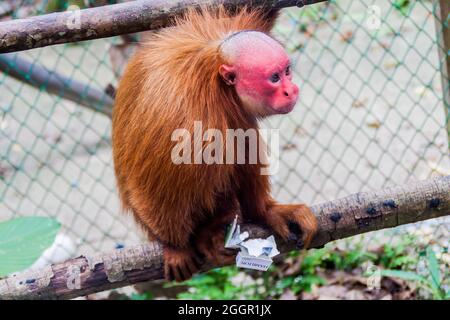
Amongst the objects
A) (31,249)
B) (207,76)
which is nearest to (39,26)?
(207,76)

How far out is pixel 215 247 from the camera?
348 cm

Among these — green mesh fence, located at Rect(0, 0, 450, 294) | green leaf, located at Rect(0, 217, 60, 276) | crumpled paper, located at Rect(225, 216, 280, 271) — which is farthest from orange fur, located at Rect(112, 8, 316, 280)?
green mesh fence, located at Rect(0, 0, 450, 294)

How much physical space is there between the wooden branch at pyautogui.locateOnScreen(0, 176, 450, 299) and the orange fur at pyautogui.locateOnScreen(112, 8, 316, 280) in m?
0.18

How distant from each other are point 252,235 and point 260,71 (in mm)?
877

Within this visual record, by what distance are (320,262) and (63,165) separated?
283 centimetres

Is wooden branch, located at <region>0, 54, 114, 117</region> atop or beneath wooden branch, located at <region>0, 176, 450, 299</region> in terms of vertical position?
atop

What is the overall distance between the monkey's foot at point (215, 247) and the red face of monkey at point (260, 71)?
755 millimetres

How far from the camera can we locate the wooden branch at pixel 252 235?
125 inches

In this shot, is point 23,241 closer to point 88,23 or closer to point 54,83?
point 88,23

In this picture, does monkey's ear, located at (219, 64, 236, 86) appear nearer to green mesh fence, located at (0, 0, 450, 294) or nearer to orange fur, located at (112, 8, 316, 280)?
orange fur, located at (112, 8, 316, 280)

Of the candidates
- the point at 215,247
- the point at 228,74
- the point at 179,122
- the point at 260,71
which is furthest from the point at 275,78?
the point at 215,247

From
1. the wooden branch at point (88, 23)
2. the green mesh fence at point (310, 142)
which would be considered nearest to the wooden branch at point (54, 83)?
the green mesh fence at point (310, 142)

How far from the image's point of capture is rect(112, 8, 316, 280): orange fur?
3.09 metres
